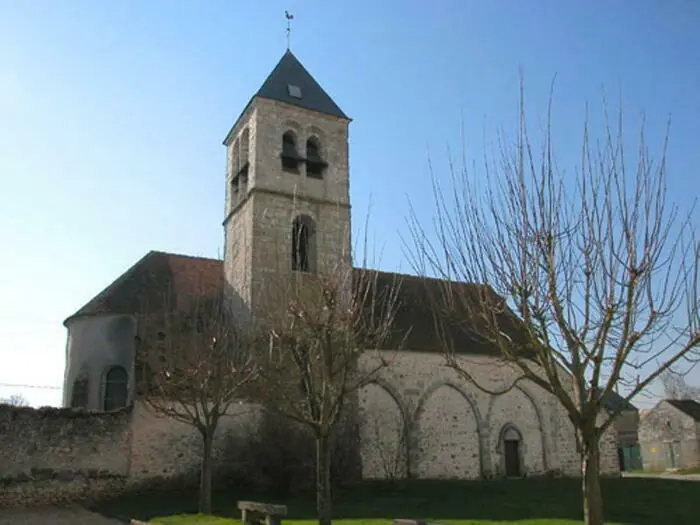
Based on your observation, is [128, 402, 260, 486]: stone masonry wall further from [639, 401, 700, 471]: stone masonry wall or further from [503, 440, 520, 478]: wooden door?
[639, 401, 700, 471]: stone masonry wall

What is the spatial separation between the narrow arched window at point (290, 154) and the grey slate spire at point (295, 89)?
3.85 feet

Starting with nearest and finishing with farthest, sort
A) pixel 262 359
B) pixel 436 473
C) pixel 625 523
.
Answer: pixel 625 523 < pixel 262 359 < pixel 436 473

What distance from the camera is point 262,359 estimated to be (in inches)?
612

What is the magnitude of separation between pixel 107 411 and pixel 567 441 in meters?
15.4

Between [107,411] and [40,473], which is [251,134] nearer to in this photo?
[107,411]

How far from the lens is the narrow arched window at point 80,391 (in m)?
19.1

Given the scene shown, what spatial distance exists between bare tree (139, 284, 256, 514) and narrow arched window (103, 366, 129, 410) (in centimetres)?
114

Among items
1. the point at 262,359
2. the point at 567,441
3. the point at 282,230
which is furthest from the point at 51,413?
the point at 567,441

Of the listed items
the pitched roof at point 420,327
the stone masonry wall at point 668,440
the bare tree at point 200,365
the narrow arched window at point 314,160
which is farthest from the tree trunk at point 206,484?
the stone masonry wall at point 668,440

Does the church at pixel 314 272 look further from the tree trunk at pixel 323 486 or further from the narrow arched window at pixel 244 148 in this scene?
the tree trunk at pixel 323 486

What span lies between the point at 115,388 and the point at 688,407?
115 feet

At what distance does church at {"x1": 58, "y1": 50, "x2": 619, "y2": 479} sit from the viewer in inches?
771

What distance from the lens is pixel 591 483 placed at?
6328 millimetres

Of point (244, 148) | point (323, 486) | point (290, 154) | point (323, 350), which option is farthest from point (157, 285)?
point (323, 486)
